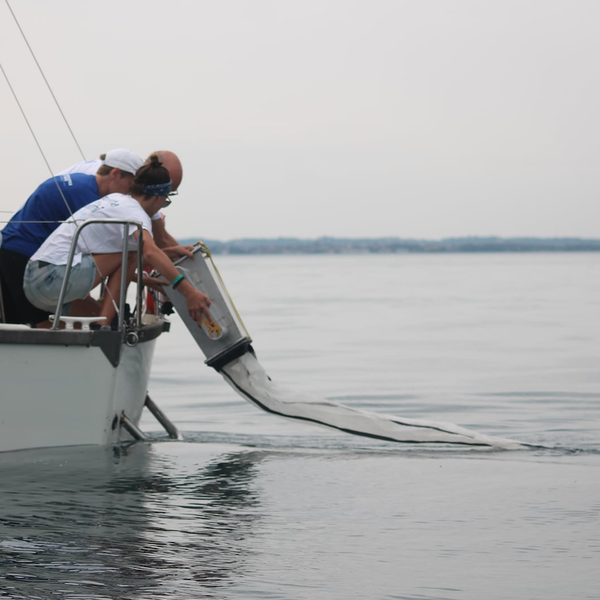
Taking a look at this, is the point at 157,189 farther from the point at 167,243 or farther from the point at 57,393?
the point at 57,393

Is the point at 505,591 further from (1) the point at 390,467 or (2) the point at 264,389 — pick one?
(2) the point at 264,389

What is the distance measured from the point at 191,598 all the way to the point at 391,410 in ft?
22.5

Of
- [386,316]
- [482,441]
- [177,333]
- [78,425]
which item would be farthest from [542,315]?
[78,425]

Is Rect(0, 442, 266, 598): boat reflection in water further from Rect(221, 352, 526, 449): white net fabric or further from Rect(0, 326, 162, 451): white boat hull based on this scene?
Rect(221, 352, 526, 449): white net fabric

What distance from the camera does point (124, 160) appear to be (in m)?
6.56

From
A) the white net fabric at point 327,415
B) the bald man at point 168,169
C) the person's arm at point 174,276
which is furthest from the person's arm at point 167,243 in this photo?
the white net fabric at point 327,415

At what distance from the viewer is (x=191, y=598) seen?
12.0 feet

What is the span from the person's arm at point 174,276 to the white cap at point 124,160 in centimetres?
50

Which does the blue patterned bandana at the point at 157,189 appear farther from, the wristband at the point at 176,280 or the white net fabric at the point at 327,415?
the white net fabric at the point at 327,415

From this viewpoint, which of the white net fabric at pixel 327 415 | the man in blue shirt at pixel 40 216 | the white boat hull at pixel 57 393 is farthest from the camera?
the white net fabric at pixel 327 415

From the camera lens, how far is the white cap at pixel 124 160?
21.5 ft

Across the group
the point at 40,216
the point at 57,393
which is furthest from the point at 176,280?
the point at 57,393

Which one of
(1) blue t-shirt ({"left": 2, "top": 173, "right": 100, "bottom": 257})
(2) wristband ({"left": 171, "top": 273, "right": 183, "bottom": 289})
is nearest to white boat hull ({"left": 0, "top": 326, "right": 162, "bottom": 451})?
(2) wristband ({"left": 171, "top": 273, "right": 183, "bottom": 289})

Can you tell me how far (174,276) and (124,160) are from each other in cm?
78
